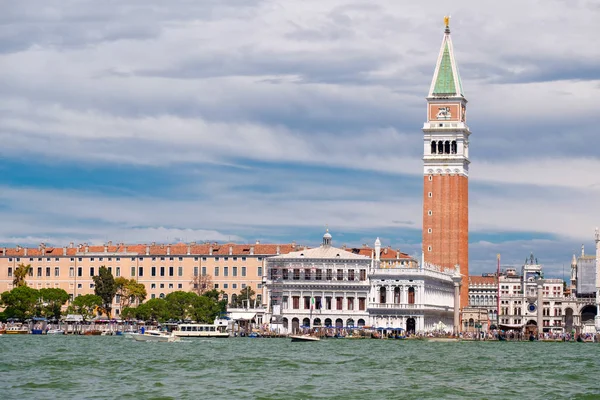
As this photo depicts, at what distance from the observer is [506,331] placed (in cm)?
12900

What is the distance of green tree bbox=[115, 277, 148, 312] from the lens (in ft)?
459

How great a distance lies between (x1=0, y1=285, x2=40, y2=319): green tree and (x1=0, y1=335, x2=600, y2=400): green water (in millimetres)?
48833

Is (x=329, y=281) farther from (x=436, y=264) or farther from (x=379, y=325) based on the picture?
(x=436, y=264)

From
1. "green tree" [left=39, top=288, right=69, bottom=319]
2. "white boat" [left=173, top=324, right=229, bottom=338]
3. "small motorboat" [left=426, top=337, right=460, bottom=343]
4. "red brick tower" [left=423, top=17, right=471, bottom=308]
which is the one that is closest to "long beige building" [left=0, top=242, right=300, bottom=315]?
"green tree" [left=39, top=288, right=69, bottom=319]

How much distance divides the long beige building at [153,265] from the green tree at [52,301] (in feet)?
36.6

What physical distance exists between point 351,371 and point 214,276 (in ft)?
283

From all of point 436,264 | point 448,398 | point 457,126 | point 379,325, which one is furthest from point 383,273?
point 448,398

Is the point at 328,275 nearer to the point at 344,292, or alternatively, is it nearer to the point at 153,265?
the point at 344,292

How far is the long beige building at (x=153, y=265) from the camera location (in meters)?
144

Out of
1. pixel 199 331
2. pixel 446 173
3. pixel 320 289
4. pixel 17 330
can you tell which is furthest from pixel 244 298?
pixel 199 331

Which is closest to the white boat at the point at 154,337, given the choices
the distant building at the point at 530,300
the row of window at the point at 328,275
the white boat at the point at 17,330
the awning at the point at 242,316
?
the awning at the point at 242,316

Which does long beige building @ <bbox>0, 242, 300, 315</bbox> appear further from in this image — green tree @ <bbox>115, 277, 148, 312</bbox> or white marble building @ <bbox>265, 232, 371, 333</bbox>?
white marble building @ <bbox>265, 232, 371, 333</bbox>

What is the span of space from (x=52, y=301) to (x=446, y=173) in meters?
43.4

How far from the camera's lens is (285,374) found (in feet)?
187
